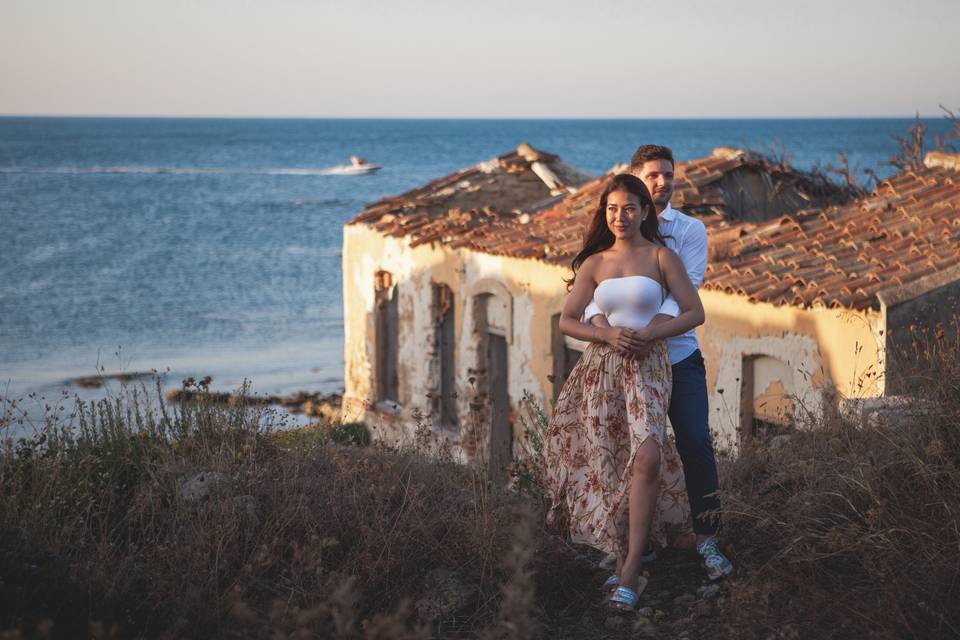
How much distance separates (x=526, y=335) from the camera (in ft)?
42.1

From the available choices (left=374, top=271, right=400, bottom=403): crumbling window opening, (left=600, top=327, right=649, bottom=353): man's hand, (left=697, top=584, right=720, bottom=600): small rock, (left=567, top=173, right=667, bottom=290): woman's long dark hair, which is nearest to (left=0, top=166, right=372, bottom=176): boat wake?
(left=374, top=271, right=400, bottom=403): crumbling window opening

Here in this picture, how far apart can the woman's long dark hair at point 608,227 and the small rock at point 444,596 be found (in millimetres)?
1478

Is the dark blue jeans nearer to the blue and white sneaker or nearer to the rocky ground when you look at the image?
the blue and white sneaker

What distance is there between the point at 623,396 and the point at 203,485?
6.94 feet

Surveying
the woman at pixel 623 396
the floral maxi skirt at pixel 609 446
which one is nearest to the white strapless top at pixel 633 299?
the woman at pixel 623 396

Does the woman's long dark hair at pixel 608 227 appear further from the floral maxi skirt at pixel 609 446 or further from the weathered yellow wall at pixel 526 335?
the weathered yellow wall at pixel 526 335

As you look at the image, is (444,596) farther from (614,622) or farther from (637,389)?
(637,389)

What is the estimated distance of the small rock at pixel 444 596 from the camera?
170 inches

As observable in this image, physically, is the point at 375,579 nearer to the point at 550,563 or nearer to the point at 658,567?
the point at 550,563

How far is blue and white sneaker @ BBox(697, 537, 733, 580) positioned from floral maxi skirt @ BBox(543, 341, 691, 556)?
0.21 meters

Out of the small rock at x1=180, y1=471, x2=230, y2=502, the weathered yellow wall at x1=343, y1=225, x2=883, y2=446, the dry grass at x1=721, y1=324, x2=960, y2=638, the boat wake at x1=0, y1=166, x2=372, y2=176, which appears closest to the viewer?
the dry grass at x1=721, y1=324, x2=960, y2=638

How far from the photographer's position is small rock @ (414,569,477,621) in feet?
14.1

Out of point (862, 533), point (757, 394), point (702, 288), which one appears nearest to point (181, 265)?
point (702, 288)

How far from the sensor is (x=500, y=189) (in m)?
16.8
